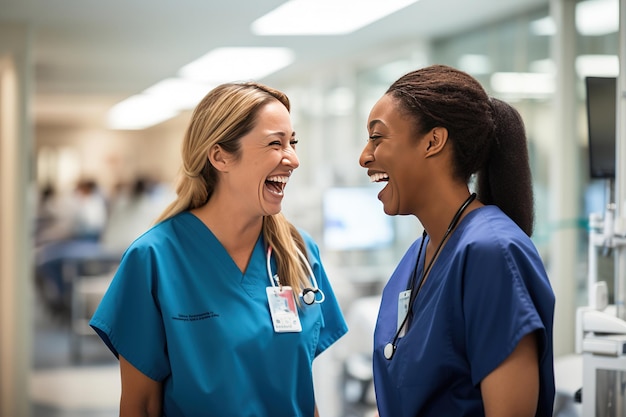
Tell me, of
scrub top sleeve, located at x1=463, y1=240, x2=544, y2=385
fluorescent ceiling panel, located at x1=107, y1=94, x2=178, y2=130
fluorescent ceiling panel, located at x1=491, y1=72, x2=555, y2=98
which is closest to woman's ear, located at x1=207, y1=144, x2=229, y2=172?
scrub top sleeve, located at x1=463, y1=240, x2=544, y2=385

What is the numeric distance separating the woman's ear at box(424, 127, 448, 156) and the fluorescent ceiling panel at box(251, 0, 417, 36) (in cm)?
337

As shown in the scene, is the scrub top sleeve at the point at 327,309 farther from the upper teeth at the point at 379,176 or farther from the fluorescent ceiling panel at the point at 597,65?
the fluorescent ceiling panel at the point at 597,65

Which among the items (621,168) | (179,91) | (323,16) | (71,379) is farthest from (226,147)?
(179,91)

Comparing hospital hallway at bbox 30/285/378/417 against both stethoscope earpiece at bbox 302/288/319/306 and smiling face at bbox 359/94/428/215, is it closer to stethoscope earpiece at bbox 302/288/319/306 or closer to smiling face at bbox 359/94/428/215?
stethoscope earpiece at bbox 302/288/319/306

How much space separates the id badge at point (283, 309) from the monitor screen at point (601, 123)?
4.54ft

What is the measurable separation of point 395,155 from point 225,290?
54cm

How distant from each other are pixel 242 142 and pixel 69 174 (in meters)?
14.7

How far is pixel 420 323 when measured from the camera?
5.01 ft

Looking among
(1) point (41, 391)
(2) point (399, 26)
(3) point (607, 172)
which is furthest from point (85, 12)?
(3) point (607, 172)

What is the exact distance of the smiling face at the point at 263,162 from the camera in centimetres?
185

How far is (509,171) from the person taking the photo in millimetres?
1584

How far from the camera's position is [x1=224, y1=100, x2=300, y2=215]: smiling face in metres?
1.85

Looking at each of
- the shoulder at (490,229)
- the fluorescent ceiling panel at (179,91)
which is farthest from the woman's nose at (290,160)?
the fluorescent ceiling panel at (179,91)

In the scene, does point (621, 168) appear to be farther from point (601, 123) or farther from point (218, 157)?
point (218, 157)
